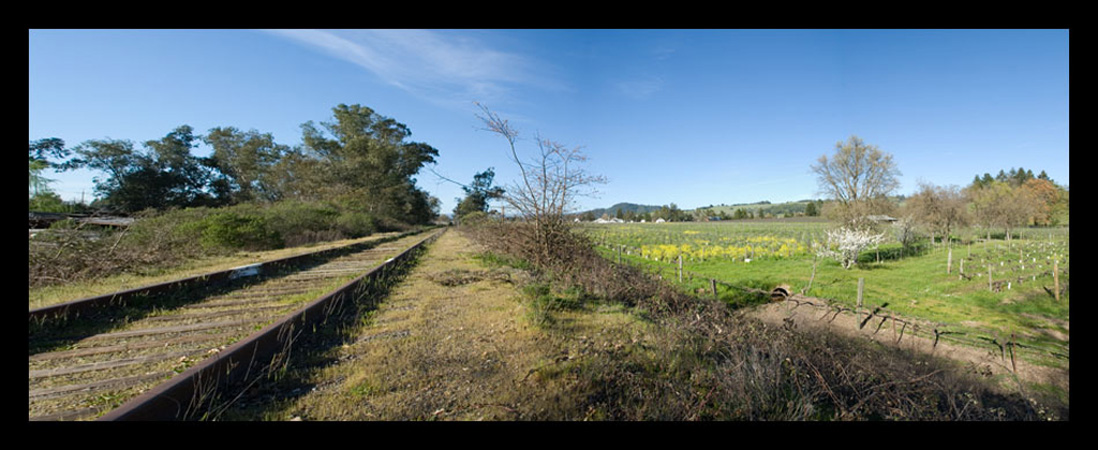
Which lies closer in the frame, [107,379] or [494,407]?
[494,407]

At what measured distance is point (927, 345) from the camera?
362 inches

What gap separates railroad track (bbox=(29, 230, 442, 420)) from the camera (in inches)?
88.9

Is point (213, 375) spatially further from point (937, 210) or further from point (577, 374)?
point (937, 210)

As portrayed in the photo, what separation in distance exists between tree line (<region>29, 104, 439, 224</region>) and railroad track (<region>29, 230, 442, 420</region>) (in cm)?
2706

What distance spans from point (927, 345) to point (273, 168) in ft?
173

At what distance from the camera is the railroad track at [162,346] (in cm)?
226

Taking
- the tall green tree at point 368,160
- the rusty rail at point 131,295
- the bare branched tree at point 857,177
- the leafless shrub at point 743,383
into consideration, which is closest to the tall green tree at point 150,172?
the tall green tree at point 368,160

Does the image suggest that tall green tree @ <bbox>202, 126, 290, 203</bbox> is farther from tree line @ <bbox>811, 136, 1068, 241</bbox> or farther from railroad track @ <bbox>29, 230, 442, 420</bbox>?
tree line @ <bbox>811, 136, 1068, 241</bbox>

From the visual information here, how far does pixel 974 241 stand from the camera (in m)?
34.3
